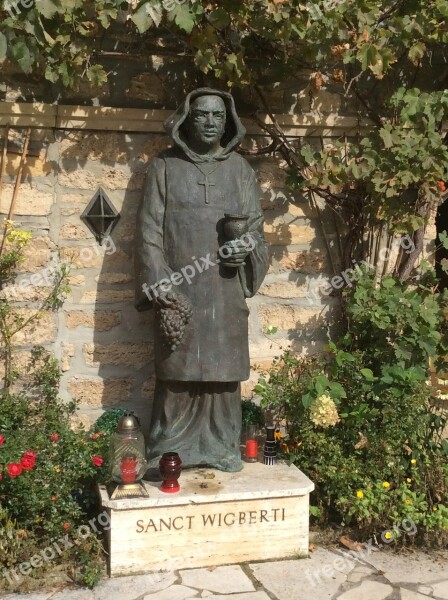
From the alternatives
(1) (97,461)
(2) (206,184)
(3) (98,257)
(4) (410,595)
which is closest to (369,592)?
(4) (410,595)

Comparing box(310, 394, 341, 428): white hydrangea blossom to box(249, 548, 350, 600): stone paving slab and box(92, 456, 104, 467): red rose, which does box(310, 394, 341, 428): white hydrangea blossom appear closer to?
box(249, 548, 350, 600): stone paving slab

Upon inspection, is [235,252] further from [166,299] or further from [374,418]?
[374,418]

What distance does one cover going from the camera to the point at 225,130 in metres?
4.24

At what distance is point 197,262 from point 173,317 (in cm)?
35

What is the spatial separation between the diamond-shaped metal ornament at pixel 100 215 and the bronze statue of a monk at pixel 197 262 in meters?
0.38

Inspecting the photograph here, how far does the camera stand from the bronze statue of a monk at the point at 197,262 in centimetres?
401

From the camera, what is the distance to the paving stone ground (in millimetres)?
3477

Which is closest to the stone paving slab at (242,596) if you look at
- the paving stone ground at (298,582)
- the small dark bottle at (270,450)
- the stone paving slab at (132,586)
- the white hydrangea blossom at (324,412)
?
the paving stone ground at (298,582)

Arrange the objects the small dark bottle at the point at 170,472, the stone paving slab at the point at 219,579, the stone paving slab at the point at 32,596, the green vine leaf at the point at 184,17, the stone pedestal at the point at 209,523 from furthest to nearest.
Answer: the green vine leaf at the point at 184,17, the small dark bottle at the point at 170,472, the stone pedestal at the point at 209,523, the stone paving slab at the point at 219,579, the stone paving slab at the point at 32,596

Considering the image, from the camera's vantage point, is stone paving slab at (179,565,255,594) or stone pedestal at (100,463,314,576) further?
stone pedestal at (100,463,314,576)

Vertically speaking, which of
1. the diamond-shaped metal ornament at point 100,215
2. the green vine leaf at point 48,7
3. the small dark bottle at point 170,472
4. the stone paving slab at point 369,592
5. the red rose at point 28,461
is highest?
the green vine leaf at point 48,7

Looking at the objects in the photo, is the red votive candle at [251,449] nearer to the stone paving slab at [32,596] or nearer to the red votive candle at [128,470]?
the red votive candle at [128,470]

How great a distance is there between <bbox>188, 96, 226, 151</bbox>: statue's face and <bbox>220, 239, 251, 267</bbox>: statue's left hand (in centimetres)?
58

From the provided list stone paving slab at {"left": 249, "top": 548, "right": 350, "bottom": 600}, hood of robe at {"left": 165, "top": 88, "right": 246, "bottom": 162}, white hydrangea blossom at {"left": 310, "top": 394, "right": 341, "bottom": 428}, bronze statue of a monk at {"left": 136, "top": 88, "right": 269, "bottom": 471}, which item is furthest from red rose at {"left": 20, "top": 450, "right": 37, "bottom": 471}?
hood of robe at {"left": 165, "top": 88, "right": 246, "bottom": 162}
